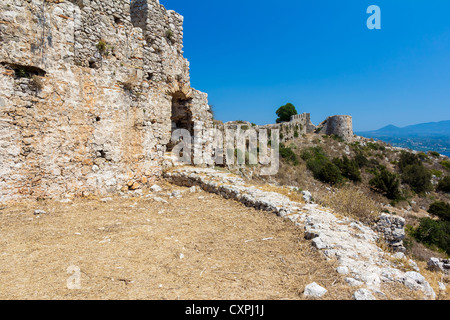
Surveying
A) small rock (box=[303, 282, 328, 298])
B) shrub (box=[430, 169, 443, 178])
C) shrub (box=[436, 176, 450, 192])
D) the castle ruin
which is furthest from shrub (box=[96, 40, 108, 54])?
shrub (box=[430, 169, 443, 178])

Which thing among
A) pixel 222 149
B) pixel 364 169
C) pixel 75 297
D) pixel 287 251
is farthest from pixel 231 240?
pixel 364 169

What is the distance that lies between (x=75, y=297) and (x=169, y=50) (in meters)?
7.60

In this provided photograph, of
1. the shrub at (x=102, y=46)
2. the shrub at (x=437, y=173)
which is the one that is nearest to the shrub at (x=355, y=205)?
the shrub at (x=102, y=46)

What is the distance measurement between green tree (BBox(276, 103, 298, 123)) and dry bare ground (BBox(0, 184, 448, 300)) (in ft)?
111

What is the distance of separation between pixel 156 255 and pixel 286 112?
3618cm

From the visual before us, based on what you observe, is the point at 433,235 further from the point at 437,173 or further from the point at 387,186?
the point at 437,173

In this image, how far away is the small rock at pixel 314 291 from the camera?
2477mm

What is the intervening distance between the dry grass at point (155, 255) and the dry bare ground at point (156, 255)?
11 millimetres

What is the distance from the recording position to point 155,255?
3.34 meters

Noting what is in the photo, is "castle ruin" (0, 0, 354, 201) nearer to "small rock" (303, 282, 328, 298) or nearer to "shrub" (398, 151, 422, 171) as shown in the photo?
"small rock" (303, 282, 328, 298)

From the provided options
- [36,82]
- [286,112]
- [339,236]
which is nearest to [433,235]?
[339,236]

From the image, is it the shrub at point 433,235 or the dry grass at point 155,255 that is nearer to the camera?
the dry grass at point 155,255

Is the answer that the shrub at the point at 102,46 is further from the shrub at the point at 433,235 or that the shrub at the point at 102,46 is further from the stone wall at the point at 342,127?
the stone wall at the point at 342,127
